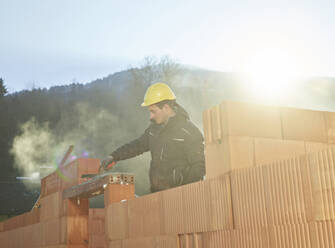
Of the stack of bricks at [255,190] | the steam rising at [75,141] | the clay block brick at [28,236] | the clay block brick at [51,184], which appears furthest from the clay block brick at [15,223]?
the steam rising at [75,141]

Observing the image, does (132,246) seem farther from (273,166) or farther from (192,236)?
(273,166)

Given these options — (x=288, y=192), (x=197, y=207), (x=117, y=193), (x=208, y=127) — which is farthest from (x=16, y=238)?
(x=288, y=192)

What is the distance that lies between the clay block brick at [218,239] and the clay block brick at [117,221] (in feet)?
5.45

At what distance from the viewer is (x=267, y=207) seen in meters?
3.07

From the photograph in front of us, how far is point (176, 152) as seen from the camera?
5387 millimetres

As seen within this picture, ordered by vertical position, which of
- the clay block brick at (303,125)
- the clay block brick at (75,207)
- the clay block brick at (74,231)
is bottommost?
the clay block brick at (74,231)

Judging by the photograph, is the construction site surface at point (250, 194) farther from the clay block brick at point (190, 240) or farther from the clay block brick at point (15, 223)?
the clay block brick at point (15, 223)

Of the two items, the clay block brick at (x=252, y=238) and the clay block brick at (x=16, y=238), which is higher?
the clay block brick at (x=16, y=238)

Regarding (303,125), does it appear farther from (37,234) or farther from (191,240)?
(37,234)

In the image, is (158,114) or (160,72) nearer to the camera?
(158,114)

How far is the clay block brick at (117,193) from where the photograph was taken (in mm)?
5777

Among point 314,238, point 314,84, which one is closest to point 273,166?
point 314,238

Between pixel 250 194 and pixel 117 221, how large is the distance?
8.31ft

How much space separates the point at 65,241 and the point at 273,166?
4.85 m
